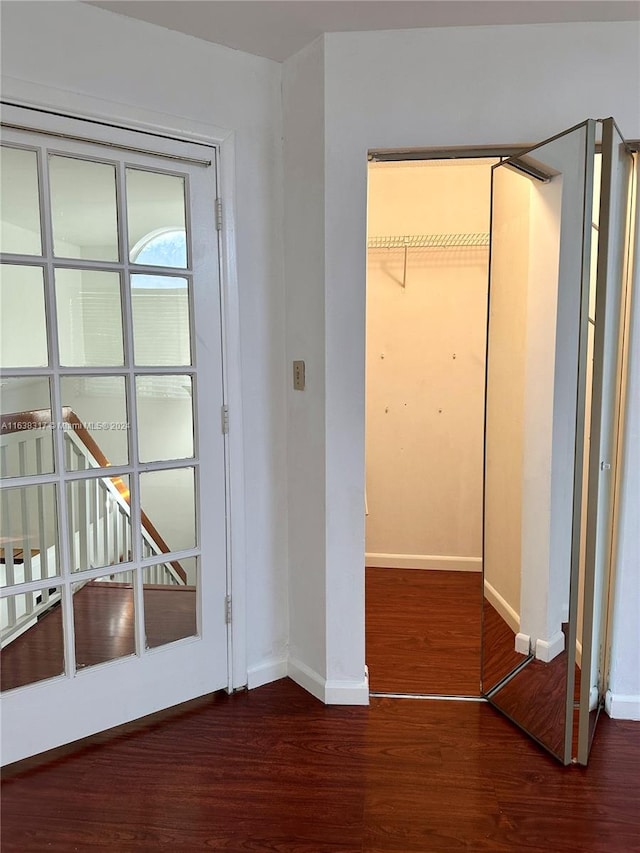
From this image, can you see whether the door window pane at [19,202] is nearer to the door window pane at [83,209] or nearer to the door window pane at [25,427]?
the door window pane at [83,209]

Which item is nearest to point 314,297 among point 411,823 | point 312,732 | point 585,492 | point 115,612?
point 585,492

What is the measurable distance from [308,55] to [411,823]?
8.13 feet

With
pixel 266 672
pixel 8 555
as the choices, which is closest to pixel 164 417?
pixel 8 555

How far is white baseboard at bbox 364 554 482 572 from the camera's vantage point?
370 cm

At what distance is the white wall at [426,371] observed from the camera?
3494mm

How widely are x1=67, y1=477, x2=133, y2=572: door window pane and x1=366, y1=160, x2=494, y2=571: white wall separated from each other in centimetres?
187

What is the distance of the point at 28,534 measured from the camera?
6.44ft

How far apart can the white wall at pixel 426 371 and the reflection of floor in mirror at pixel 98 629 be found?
1.73m

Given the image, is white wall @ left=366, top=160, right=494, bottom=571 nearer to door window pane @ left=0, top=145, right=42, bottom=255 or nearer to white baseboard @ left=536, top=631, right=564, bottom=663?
white baseboard @ left=536, top=631, right=564, bottom=663

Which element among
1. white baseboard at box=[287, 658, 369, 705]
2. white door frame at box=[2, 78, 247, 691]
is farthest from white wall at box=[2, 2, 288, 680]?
white baseboard at box=[287, 658, 369, 705]

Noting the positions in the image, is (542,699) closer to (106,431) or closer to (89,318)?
(106,431)

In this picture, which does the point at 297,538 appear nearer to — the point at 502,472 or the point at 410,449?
the point at 502,472

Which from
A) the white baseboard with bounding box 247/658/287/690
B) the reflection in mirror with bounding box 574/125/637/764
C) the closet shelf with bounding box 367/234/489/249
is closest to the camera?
the reflection in mirror with bounding box 574/125/637/764

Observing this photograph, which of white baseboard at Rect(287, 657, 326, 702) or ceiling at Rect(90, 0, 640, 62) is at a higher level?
ceiling at Rect(90, 0, 640, 62)
